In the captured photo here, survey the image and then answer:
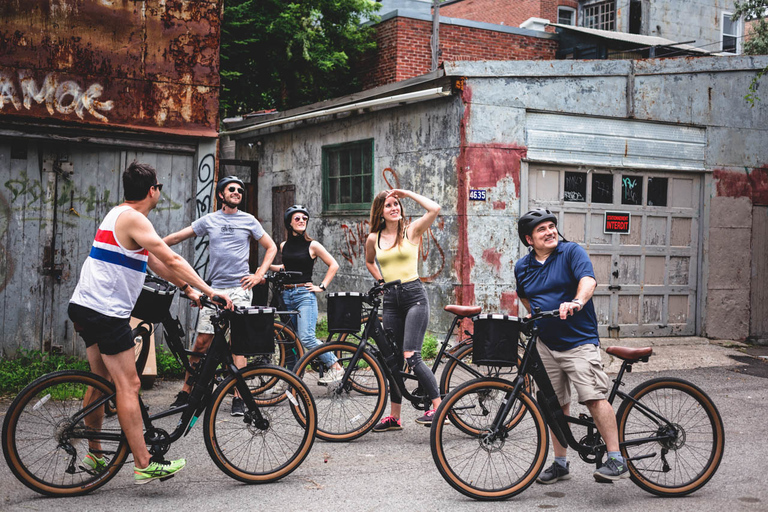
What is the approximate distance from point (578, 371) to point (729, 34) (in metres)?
27.4

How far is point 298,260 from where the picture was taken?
25.9 ft

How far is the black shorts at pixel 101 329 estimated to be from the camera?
4.63 meters

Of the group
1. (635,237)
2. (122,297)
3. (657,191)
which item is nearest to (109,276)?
(122,297)

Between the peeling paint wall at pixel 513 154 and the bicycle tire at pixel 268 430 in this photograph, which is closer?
the bicycle tire at pixel 268 430

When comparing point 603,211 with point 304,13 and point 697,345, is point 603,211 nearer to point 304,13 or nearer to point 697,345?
point 697,345

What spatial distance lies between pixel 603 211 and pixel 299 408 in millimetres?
7972

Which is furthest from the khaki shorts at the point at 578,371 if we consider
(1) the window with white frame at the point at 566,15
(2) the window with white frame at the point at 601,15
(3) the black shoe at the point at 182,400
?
(1) the window with white frame at the point at 566,15

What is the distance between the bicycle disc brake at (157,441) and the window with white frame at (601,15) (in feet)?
86.3

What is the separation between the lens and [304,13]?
2191cm

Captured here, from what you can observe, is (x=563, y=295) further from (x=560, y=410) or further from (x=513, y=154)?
(x=513, y=154)

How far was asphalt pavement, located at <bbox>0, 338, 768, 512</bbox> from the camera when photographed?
15.3 ft

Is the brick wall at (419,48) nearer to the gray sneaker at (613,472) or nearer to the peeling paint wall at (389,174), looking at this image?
the peeling paint wall at (389,174)

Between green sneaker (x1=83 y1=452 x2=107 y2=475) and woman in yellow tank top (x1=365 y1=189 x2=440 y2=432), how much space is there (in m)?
2.38

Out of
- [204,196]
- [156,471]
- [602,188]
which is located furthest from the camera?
[602,188]
